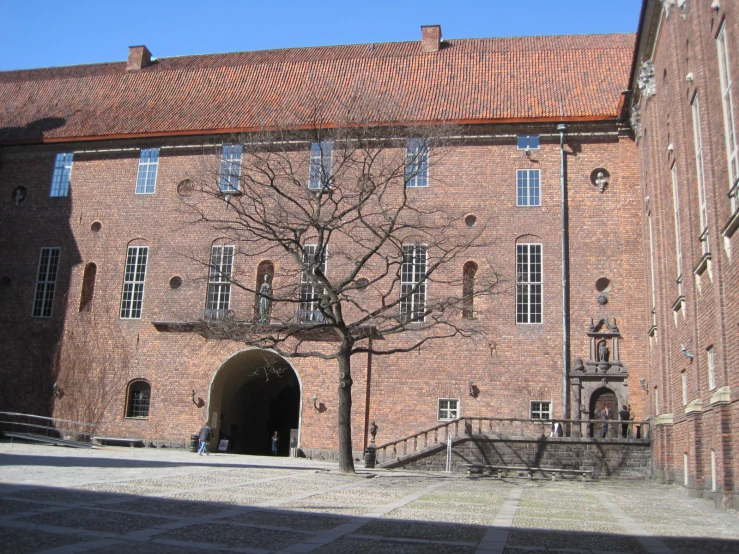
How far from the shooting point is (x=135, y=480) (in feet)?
42.7

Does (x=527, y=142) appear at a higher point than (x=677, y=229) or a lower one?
higher

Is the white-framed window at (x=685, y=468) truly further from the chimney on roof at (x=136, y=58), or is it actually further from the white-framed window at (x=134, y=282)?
the chimney on roof at (x=136, y=58)

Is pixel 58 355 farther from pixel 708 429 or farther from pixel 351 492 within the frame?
pixel 708 429

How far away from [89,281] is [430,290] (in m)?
12.8

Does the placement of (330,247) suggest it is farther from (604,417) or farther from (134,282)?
(604,417)

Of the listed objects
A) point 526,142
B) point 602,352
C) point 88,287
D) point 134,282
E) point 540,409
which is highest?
point 526,142

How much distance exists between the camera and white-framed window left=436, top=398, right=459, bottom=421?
2453 cm

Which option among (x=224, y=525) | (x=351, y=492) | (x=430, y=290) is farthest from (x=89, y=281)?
(x=224, y=525)

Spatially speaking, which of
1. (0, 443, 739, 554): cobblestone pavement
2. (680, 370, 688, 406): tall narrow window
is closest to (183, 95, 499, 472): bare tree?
(680, 370, 688, 406): tall narrow window

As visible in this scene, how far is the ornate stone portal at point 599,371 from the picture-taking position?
933 inches

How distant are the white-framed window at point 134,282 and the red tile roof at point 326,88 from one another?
4.52m

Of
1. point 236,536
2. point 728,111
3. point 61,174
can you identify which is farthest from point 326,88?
point 236,536

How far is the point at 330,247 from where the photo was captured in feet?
87.6

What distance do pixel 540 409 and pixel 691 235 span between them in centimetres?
1015
